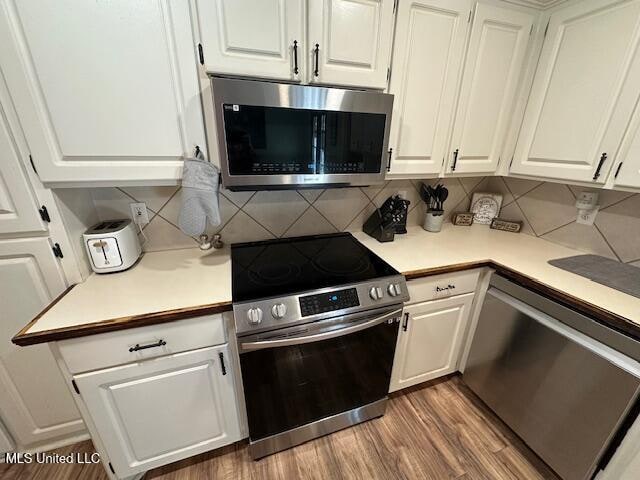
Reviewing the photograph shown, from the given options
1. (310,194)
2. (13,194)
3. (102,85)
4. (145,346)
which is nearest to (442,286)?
(310,194)

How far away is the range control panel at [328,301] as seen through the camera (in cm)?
101

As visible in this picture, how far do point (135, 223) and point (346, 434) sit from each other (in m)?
1.56

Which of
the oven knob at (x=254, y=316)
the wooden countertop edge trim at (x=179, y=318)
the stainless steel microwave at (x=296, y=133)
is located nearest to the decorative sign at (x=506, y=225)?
the wooden countertop edge trim at (x=179, y=318)

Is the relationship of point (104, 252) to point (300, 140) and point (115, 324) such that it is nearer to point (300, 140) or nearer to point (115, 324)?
point (115, 324)

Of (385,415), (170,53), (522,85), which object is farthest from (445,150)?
(385,415)

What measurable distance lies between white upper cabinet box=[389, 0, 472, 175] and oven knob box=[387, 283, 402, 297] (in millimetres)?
586

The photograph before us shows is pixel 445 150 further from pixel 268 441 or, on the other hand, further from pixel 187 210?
pixel 268 441

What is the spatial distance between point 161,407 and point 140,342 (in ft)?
1.09

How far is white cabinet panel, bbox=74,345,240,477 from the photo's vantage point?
0.95 meters

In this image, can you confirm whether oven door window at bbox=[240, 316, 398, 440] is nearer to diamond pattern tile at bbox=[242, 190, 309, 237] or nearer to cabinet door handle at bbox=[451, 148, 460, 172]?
diamond pattern tile at bbox=[242, 190, 309, 237]

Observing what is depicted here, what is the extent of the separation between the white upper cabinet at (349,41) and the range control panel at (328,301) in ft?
2.82

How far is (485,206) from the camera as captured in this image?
187 centimetres

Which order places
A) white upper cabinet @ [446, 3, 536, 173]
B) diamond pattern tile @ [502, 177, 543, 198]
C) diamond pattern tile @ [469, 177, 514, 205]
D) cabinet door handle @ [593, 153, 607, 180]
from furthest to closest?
diamond pattern tile @ [469, 177, 514, 205] → diamond pattern tile @ [502, 177, 543, 198] → white upper cabinet @ [446, 3, 536, 173] → cabinet door handle @ [593, 153, 607, 180]

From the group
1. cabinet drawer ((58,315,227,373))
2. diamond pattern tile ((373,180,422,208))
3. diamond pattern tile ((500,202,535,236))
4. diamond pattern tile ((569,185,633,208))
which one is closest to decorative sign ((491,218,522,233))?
diamond pattern tile ((500,202,535,236))
